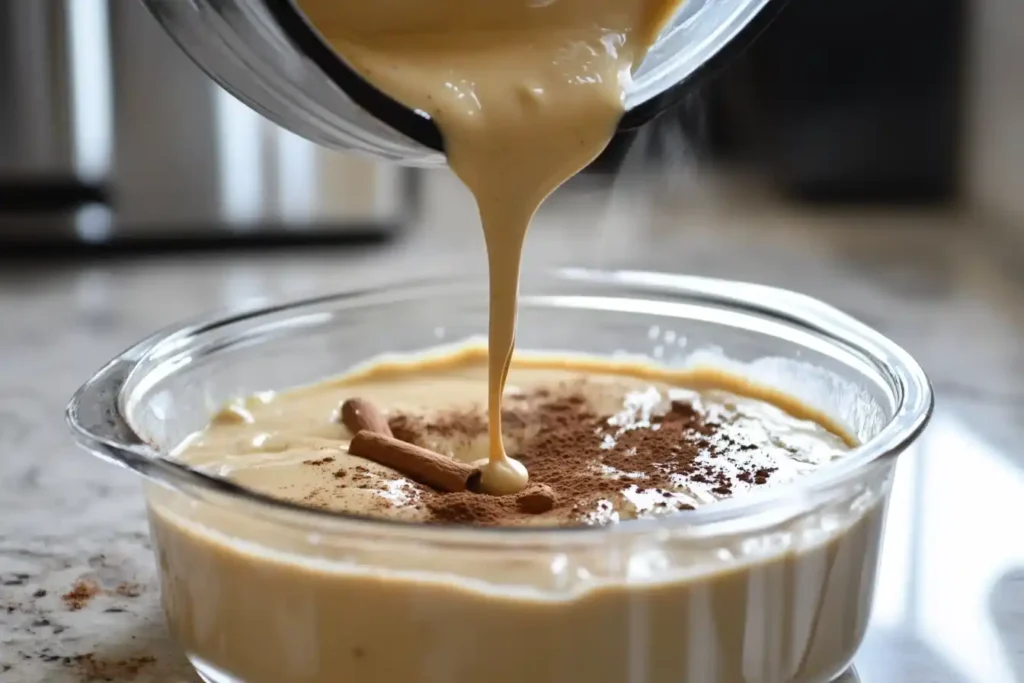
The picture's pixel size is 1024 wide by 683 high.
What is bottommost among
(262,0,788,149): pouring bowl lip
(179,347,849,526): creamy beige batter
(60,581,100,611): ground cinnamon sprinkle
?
(60,581,100,611): ground cinnamon sprinkle

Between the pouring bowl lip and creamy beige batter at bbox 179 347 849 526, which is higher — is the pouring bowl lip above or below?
above

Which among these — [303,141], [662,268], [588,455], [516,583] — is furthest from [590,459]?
[303,141]

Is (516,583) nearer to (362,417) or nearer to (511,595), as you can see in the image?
(511,595)

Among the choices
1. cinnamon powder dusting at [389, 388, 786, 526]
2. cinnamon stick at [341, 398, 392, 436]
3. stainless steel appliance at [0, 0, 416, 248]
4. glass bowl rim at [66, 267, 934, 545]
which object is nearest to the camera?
glass bowl rim at [66, 267, 934, 545]

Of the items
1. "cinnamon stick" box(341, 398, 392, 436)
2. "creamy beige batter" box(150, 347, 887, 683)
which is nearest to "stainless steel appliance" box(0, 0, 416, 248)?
"cinnamon stick" box(341, 398, 392, 436)

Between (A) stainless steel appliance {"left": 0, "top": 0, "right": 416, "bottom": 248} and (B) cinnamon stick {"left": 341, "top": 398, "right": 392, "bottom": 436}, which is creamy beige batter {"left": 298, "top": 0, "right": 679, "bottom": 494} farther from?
(A) stainless steel appliance {"left": 0, "top": 0, "right": 416, "bottom": 248}

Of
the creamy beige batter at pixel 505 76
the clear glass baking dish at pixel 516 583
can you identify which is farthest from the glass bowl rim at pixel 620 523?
the creamy beige batter at pixel 505 76

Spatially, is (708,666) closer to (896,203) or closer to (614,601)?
(614,601)
